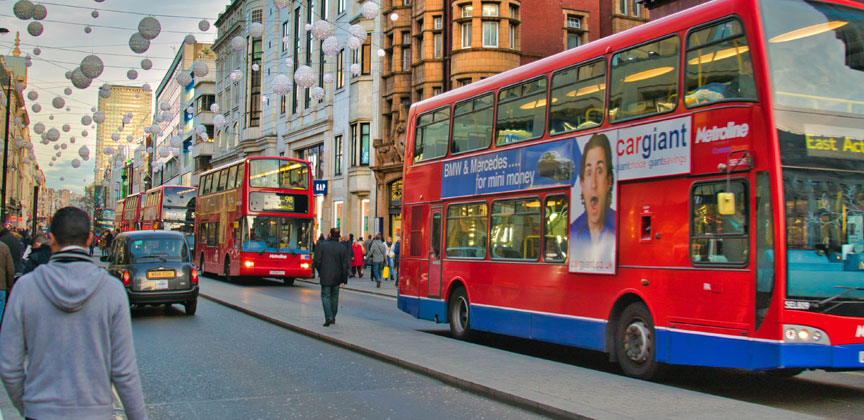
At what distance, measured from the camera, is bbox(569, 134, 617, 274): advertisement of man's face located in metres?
10.7

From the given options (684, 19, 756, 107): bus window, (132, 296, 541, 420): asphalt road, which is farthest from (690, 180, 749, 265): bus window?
(132, 296, 541, 420): asphalt road

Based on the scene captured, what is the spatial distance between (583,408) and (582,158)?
4.50 m

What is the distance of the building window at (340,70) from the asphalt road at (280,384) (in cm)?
3265

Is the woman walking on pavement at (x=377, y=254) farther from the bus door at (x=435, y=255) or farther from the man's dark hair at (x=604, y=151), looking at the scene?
the man's dark hair at (x=604, y=151)

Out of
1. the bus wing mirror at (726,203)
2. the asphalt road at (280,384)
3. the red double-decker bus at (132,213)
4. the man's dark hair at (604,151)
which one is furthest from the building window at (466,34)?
the bus wing mirror at (726,203)

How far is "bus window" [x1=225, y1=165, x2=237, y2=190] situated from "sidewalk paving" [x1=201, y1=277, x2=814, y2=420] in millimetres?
14255

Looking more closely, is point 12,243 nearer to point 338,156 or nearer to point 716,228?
point 716,228

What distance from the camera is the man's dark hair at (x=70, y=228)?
11.9 feet

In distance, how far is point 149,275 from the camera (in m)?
16.8

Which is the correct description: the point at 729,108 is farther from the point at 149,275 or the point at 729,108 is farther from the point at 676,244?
the point at 149,275

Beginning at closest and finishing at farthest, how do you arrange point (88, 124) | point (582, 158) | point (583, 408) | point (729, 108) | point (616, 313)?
point (583, 408) → point (729, 108) → point (616, 313) → point (582, 158) → point (88, 124)

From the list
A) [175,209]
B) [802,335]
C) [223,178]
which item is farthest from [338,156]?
[802,335]

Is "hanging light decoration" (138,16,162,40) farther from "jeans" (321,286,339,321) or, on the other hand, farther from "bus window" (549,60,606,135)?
"bus window" (549,60,606,135)

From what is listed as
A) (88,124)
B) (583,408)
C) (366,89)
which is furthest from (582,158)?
(366,89)
